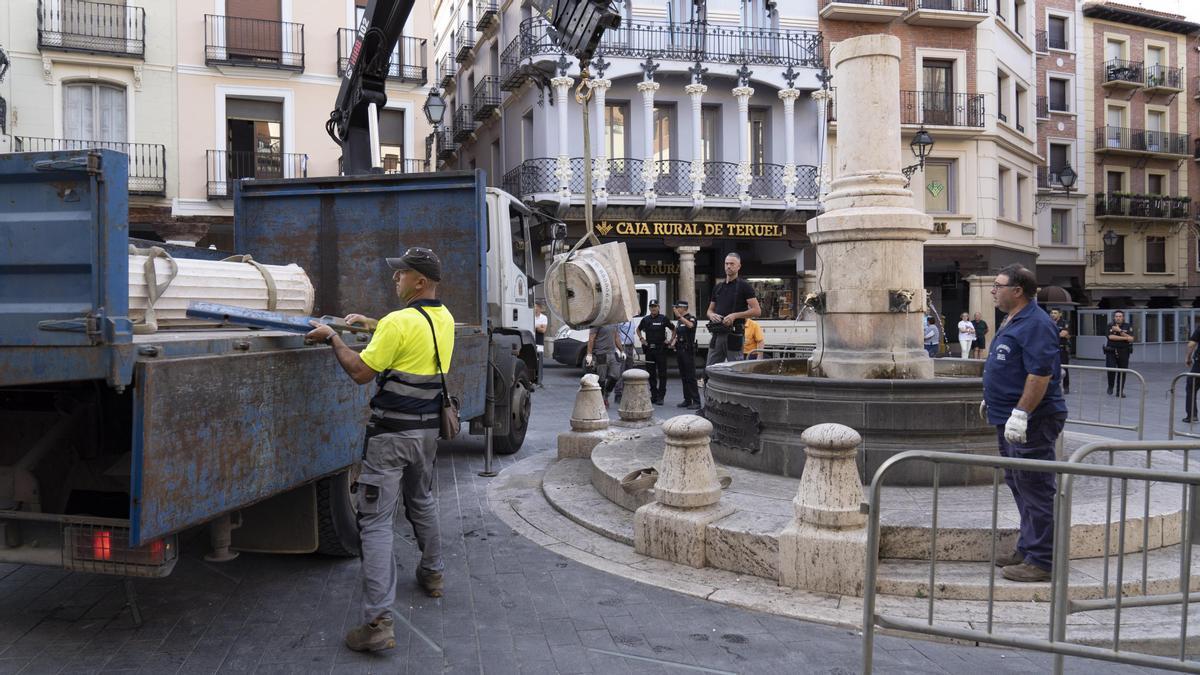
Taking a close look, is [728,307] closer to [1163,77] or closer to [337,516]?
[337,516]

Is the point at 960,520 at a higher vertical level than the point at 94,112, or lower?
lower

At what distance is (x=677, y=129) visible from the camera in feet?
79.6

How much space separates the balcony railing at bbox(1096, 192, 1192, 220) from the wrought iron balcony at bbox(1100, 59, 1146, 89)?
4523mm

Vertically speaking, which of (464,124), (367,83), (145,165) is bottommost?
(367,83)

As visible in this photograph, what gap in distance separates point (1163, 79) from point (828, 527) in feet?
135

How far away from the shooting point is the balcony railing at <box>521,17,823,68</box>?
23.1 m

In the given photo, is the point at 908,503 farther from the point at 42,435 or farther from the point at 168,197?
the point at 168,197

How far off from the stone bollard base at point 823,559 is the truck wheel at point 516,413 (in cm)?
491

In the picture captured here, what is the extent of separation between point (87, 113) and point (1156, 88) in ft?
129

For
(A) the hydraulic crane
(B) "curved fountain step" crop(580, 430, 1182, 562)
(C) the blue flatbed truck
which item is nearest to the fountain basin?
(B) "curved fountain step" crop(580, 430, 1182, 562)

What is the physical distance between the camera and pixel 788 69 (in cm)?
2436

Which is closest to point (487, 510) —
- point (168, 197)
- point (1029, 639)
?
point (1029, 639)

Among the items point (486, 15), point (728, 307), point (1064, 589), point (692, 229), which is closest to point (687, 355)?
point (728, 307)

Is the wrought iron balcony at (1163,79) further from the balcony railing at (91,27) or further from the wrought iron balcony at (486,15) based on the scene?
the balcony railing at (91,27)
